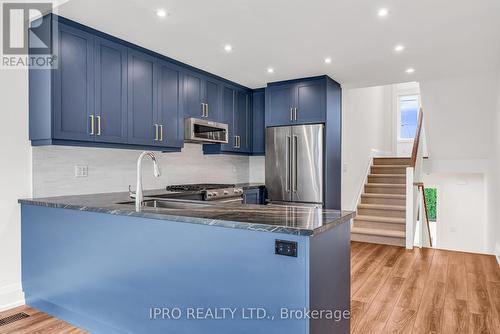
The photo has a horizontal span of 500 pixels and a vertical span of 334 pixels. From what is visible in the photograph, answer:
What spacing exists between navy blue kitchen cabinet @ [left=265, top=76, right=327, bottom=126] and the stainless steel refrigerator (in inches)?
4.6

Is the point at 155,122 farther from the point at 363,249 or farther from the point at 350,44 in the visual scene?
the point at 363,249

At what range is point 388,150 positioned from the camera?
822 cm

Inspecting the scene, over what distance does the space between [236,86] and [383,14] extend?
2.68m

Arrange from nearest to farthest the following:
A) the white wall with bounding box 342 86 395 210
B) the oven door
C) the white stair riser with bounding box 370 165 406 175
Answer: the oven door
the white wall with bounding box 342 86 395 210
the white stair riser with bounding box 370 165 406 175

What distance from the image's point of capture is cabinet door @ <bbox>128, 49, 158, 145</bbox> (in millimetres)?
3322

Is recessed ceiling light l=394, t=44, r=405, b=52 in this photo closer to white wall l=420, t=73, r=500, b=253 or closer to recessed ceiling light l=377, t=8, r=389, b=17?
recessed ceiling light l=377, t=8, r=389, b=17

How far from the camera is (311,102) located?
14.8 ft

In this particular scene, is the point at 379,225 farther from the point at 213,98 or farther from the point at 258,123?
the point at 213,98

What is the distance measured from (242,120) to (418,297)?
3.32 metres

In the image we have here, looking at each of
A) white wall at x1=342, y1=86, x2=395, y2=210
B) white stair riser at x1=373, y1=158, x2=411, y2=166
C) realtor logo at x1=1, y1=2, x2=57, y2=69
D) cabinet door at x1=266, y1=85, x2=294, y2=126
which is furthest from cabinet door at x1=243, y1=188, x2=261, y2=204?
white stair riser at x1=373, y1=158, x2=411, y2=166

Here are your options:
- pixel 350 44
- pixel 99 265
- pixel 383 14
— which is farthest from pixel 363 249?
pixel 99 265

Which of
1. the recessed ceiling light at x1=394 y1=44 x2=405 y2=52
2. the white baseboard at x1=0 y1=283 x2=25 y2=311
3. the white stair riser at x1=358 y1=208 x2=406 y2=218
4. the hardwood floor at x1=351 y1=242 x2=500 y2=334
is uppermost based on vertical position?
the recessed ceiling light at x1=394 y1=44 x2=405 y2=52

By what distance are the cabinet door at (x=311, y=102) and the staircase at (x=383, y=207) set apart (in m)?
2.02

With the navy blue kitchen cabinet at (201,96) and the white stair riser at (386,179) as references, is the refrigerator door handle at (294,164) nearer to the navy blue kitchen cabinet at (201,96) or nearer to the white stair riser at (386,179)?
the navy blue kitchen cabinet at (201,96)
